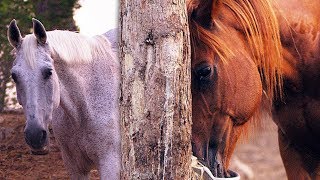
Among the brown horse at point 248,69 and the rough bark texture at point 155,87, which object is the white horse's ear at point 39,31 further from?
the rough bark texture at point 155,87

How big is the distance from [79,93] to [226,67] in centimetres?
127

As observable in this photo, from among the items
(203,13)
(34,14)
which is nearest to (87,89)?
(203,13)

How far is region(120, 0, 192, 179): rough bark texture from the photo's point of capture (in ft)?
8.77

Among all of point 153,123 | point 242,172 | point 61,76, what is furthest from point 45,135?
point 242,172

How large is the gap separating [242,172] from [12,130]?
245 cm

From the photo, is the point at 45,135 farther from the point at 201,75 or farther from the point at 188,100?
the point at 188,100

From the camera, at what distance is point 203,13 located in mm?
3373

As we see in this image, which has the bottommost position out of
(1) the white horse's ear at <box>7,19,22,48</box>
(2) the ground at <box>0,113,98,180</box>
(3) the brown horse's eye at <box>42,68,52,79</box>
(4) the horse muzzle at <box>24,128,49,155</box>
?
(2) the ground at <box>0,113,98,180</box>

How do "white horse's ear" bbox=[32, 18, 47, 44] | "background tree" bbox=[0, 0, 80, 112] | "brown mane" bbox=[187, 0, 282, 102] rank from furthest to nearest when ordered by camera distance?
"background tree" bbox=[0, 0, 80, 112], "white horse's ear" bbox=[32, 18, 47, 44], "brown mane" bbox=[187, 0, 282, 102]

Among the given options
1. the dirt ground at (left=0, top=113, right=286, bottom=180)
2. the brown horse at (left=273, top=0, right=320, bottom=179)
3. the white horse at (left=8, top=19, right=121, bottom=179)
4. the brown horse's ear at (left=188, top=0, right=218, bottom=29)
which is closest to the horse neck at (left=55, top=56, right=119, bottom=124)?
the white horse at (left=8, top=19, right=121, bottom=179)

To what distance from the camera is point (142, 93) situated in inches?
105

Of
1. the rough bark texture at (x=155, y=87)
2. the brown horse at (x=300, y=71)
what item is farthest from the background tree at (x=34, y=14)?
the rough bark texture at (x=155, y=87)

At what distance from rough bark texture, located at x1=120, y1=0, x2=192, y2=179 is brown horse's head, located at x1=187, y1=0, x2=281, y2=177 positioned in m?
0.56

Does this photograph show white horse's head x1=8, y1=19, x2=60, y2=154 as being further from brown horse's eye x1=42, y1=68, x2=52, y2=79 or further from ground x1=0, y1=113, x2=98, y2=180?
ground x1=0, y1=113, x2=98, y2=180
